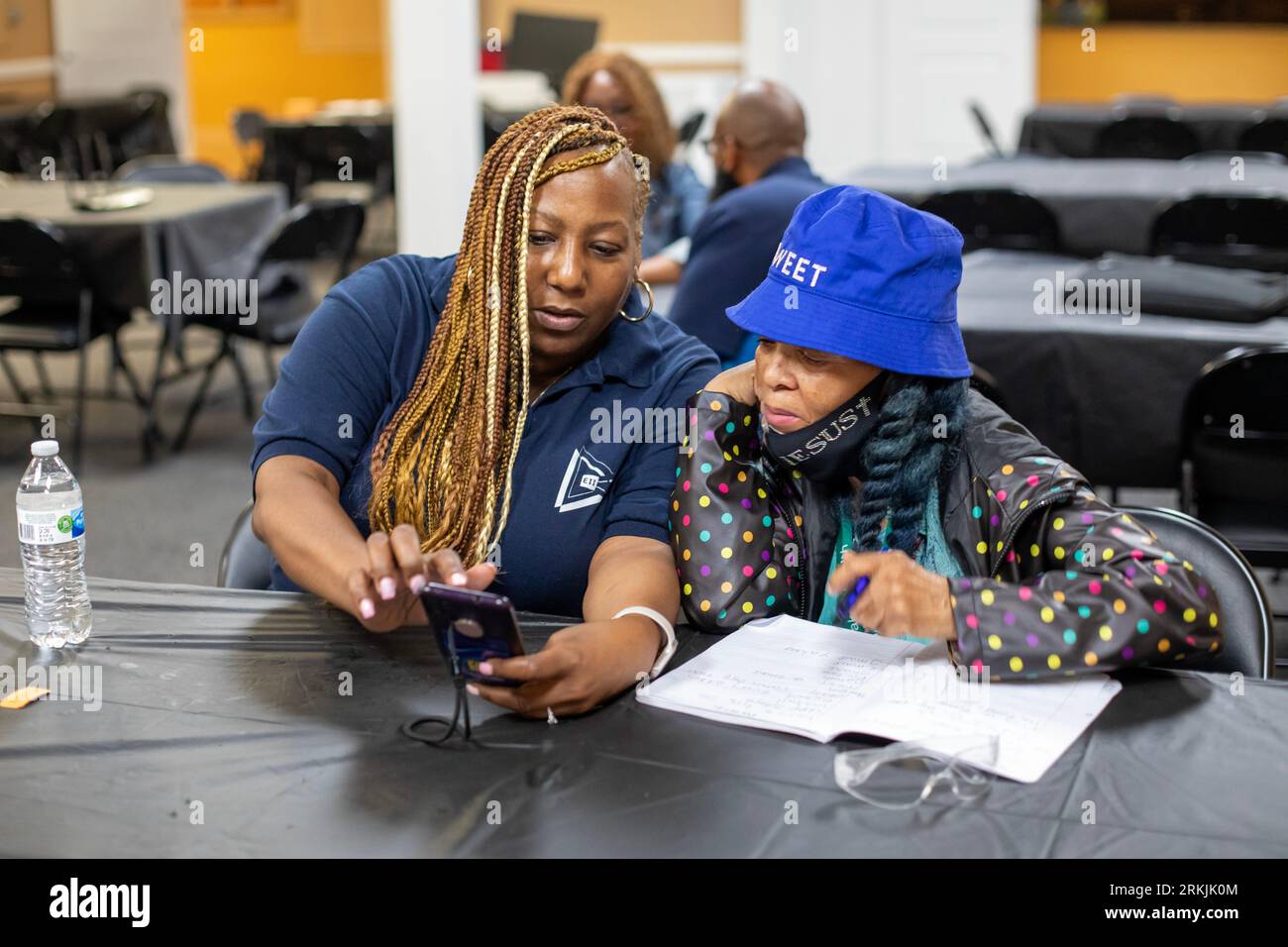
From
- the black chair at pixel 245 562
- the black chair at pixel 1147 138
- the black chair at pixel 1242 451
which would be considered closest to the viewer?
the black chair at pixel 245 562

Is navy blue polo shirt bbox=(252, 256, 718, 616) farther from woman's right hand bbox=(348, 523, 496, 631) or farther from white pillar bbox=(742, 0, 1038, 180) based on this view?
white pillar bbox=(742, 0, 1038, 180)

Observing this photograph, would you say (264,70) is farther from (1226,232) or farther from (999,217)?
(1226,232)

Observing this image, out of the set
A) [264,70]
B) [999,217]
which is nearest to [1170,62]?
[999,217]

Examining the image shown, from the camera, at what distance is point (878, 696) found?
1.38 m

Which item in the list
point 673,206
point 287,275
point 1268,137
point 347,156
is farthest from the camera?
point 347,156

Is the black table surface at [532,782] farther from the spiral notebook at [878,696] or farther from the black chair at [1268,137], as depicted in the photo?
the black chair at [1268,137]

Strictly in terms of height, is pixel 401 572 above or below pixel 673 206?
below

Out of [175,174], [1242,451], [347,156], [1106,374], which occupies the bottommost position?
[1242,451]

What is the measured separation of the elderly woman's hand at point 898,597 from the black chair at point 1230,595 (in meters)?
0.34

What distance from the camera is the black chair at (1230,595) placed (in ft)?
5.27

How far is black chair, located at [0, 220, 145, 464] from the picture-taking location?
4.58 metres

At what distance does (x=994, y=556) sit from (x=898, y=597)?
216 millimetres

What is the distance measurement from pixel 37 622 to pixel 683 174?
3.05 meters

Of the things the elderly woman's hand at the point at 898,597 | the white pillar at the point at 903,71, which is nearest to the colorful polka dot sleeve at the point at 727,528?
the elderly woman's hand at the point at 898,597
